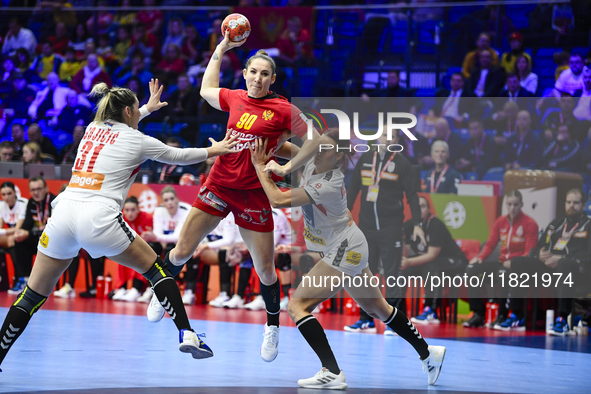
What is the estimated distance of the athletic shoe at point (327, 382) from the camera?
479cm

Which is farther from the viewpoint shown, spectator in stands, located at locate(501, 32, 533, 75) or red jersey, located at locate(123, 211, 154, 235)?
spectator in stands, located at locate(501, 32, 533, 75)

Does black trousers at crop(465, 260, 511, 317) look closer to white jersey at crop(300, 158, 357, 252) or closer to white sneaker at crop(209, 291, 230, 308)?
white sneaker at crop(209, 291, 230, 308)

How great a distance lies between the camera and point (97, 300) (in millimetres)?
9484

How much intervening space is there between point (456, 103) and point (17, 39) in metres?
8.92

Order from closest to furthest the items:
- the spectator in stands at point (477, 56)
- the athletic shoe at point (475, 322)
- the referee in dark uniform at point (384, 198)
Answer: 1. the referee in dark uniform at point (384, 198)
2. the athletic shoe at point (475, 322)
3. the spectator in stands at point (477, 56)

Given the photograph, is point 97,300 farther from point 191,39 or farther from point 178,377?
point 191,39

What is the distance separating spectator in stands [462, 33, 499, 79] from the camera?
11.2 m

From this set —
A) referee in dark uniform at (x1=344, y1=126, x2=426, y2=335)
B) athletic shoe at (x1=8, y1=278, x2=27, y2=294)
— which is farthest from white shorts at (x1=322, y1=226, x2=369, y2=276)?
athletic shoe at (x1=8, y1=278, x2=27, y2=294)

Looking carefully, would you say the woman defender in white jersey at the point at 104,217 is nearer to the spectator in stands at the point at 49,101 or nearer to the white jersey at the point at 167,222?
the white jersey at the point at 167,222

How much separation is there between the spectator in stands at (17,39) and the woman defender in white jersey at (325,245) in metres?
10.4

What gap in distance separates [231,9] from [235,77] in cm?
171

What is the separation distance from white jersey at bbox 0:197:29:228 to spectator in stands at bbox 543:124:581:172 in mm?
6996

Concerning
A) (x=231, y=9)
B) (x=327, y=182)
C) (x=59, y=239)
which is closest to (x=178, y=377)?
(x=59, y=239)

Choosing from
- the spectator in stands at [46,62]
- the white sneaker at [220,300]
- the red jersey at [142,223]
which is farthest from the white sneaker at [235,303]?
the spectator in stands at [46,62]
